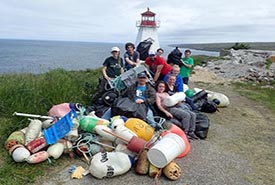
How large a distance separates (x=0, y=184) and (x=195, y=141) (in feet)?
10.3

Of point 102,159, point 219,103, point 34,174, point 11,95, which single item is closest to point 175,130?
point 102,159

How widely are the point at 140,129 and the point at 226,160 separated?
135 cm

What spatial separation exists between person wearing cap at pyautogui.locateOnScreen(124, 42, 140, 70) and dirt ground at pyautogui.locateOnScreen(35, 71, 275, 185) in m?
2.14

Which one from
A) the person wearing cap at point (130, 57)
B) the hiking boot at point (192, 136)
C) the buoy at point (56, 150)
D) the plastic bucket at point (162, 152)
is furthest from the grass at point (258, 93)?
the buoy at point (56, 150)

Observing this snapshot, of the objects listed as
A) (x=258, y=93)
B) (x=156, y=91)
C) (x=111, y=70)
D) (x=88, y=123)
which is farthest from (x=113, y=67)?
(x=258, y=93)

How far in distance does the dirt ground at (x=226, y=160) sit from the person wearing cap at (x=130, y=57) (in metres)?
2.14

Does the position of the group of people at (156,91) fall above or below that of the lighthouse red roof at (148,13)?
below

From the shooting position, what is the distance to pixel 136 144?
13.9 ft

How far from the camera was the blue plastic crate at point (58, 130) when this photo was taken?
4363 millimetres

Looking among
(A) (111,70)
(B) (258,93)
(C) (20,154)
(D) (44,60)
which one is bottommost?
(D) (44,60)

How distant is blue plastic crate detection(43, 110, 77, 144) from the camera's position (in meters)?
4.36

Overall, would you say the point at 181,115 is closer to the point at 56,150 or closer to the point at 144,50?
the point at 56,150

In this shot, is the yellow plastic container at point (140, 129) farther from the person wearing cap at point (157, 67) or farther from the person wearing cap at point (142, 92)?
the person wearing cap at point (157, 67)

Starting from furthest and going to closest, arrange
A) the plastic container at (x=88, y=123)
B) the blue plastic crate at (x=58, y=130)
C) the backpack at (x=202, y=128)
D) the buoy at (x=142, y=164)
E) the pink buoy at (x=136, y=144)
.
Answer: the backpack at (x=202, y=128), the plastic container at (x=88, y=123), the blue plastic crate at (x=58, y=130), the pink buoy at (x=136, y=144), the buoy at (x=142, y=164)
